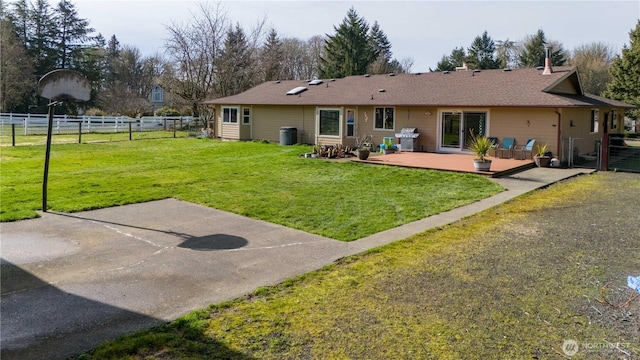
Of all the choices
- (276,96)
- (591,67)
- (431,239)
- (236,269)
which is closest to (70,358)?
(236,269)

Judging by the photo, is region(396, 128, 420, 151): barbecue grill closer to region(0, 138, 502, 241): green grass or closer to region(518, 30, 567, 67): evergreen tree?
region(0, 138, 502, 241): green grass

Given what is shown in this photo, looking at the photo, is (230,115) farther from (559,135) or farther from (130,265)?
(130,265)

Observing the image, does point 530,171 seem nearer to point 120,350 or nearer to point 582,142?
point 582,142

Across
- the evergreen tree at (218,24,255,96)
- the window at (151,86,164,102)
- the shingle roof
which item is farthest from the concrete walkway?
the window at (151,86,164,102)

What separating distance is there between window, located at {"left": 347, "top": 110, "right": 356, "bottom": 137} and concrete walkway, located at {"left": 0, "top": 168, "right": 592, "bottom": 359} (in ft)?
41.2

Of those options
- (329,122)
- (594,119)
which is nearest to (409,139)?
(329,122)

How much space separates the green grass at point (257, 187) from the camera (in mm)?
8781

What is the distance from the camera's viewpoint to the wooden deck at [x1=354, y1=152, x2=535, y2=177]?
1423 centimetres

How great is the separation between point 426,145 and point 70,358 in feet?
56.8

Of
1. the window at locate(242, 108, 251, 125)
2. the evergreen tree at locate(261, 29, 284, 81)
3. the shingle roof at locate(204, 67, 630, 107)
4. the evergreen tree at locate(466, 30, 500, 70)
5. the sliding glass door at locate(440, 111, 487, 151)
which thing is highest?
the evergreen tree at locate(466, 30, 500, 70)

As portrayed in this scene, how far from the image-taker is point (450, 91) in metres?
19.8

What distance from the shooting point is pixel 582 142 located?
18.5 meters

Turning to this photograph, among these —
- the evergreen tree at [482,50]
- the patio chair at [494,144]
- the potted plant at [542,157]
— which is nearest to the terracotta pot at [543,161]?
the potted plant at [542,157]

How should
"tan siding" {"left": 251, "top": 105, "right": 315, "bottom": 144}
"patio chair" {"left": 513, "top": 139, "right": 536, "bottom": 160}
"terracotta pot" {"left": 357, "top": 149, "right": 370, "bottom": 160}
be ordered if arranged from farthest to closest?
"tan siding" {"left": 251, "top": 105, "right": 315, "bottom": 144} → "terracotta pot" {"left": 357, "top": 149, "right": 370, "bottom": 160} → "patio chair" {"left": 513, "top": 139, "right": 536, "bottom": 160}
